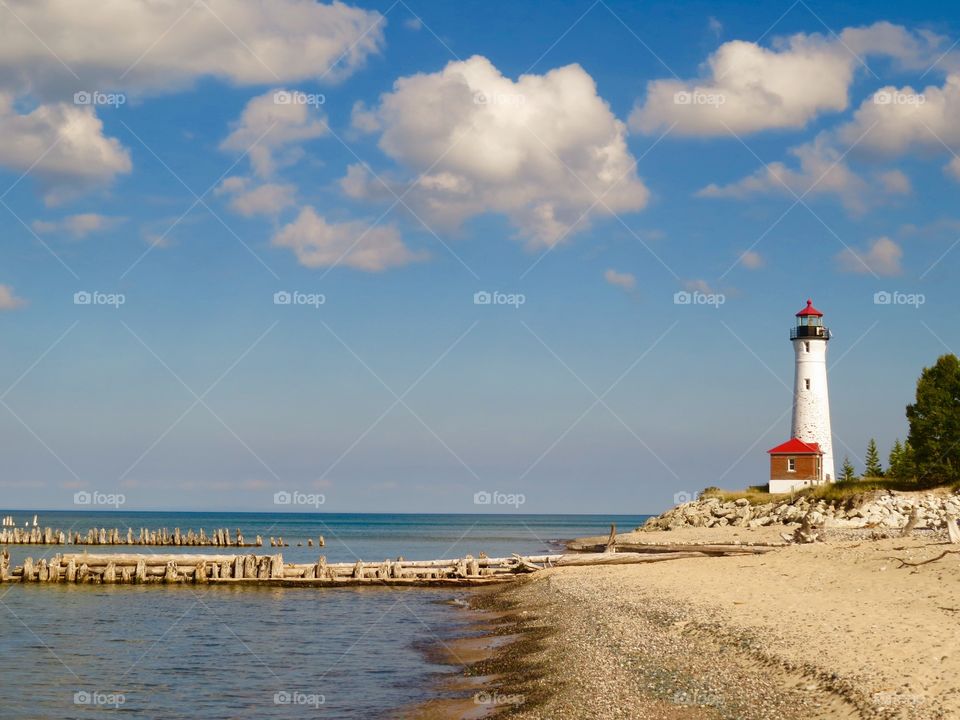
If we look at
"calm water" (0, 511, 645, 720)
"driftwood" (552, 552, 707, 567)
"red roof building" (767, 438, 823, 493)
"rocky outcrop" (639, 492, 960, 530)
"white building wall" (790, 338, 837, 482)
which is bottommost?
"calm water" (0, 511, 645, 720)

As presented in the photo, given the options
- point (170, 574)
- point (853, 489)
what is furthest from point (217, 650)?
point (853, 489)

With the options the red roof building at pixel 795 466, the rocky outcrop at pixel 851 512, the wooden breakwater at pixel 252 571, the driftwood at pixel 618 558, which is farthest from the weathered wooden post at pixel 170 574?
the red roof building at pixel 795 466

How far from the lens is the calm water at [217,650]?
2014 centimetres

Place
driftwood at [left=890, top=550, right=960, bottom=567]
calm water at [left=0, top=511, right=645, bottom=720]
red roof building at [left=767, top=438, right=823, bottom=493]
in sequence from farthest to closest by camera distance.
Result: red roof building at [left=767, top=438, right=823, bottom=493] → driftwood at [left=890, top=550, right=960, bottom=567] → calm water at [left=0, top=511, right=645, bottom=720]

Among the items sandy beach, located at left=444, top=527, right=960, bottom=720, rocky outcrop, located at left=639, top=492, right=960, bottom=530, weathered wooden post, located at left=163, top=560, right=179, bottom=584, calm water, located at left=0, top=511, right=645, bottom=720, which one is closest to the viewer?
sandy beach, located at left=444, top=527, right=960, bottom=720

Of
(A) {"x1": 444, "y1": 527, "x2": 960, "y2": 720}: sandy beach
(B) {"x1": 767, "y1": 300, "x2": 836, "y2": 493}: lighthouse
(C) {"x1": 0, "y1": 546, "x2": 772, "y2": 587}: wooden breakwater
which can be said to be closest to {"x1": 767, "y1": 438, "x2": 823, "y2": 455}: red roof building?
(B) {"x1": 767, "y1": 300, "x2": 836, "y2": 493}: lighthouse

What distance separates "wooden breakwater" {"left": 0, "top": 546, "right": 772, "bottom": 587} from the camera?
43.1m

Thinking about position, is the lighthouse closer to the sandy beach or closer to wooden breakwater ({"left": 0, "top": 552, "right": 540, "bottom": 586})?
wooden breakwater ({"left": 0, "top": 552, "right": 540, "bottom": 586})

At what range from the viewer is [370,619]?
3291 cm

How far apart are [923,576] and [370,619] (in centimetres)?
1834

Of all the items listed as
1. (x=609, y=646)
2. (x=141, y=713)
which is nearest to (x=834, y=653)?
(x=609, y=646)

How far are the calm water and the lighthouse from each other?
30.9 metres

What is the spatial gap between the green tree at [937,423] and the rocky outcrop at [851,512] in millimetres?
2603

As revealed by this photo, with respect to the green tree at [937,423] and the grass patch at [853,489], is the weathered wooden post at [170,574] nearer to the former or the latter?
the grass patch at [853,489]
